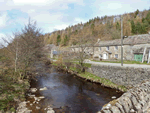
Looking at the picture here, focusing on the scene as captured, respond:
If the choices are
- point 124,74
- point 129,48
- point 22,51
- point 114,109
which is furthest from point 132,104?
point 129,48

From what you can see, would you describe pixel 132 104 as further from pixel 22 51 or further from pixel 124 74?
pixel 22 51

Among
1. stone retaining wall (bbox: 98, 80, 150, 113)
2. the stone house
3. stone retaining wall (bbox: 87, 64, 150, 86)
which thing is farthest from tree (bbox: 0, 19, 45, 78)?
the stone house

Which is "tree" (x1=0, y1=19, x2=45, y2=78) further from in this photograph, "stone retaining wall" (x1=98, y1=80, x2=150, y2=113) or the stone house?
the stone house

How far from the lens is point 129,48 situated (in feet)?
89.8

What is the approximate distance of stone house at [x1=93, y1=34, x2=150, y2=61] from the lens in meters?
24.3

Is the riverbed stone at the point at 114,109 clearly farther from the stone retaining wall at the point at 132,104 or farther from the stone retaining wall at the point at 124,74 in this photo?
the stone retaining wall at the point at 124,74

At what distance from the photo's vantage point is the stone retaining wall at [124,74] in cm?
1225

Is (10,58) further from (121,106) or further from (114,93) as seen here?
(121,106)

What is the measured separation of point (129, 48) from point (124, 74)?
15.8 m

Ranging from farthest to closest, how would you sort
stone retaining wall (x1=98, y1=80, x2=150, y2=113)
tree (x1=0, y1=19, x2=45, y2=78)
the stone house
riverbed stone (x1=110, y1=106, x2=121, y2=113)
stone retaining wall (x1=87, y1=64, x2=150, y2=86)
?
the stone house, tree (x1=0, y1=19, x2=45, y2=78), stone retaining wall (x1=87, y1=64, x2=150, y2=86), stone retaining wall (x1=98, y1=80, x2=150, y2=113), riverbed stone (x1=110, y1=106, x2=121, y2=113)

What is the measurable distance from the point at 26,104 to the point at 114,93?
9.20 m

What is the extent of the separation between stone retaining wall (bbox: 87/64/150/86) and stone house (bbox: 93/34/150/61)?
1024 cm

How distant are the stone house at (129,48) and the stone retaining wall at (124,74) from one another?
1024cm

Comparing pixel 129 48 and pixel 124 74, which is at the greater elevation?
pixel 129 48
